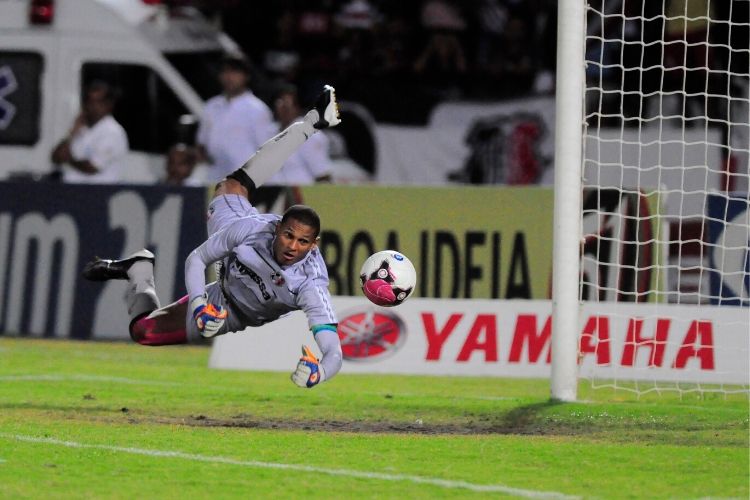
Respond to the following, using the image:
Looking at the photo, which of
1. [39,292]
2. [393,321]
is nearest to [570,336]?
[393,321]

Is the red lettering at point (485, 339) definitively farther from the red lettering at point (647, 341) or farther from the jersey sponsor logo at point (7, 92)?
the jersey sponsor logo at point (7, 92)

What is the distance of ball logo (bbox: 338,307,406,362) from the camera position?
517 inches

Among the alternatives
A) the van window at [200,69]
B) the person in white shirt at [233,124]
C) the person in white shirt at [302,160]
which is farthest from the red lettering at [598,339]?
the van window at [200,69]

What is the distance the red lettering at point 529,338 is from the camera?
13.0m

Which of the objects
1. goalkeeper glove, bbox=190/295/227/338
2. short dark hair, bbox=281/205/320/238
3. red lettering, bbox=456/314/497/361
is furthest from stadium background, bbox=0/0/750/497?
short dark hair, bbox=281/205/320/238

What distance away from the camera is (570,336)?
10664 mm

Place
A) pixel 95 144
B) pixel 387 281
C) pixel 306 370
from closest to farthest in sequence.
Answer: pixel 306 370
pixel 387 281
pixel 95 144

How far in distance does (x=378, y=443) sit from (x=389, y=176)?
11.2m

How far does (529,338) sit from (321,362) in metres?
4.11

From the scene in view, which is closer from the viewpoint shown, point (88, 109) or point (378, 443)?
point (378, 443)

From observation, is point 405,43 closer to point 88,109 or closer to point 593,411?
point 88,109

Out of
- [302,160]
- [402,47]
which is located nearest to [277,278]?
[302,160]

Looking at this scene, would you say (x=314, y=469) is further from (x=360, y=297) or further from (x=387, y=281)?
(x=360, y=297)

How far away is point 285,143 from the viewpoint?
10633 millimetres
